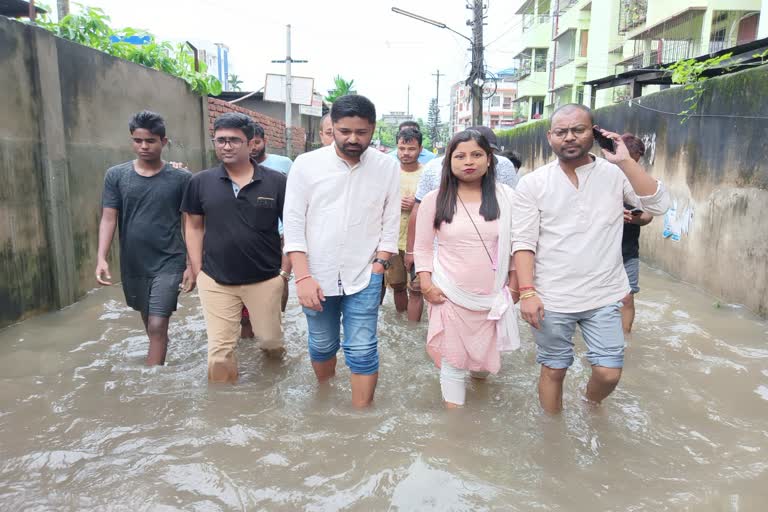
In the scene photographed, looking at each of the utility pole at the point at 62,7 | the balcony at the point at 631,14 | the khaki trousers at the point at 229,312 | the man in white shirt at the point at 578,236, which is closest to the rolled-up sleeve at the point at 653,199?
the man in white shirt at the point at 578,236

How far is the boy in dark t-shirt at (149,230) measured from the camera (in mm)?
3969

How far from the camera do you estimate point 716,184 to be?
20.7 feet

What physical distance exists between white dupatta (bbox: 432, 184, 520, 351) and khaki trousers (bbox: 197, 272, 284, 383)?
116 cm

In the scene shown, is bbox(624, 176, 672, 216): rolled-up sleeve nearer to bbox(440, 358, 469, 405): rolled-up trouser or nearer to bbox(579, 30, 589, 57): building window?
bbox(440, 358, 469, 405): rolled-up trouser

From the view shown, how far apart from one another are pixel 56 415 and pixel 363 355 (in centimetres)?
187

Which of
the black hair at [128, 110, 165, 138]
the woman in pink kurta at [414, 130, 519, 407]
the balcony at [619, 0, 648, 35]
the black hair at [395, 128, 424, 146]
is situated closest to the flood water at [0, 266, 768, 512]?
the woman in pink kurta at [414, 130, 519, 407]

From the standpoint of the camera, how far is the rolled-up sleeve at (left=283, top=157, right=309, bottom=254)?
3.20 meters

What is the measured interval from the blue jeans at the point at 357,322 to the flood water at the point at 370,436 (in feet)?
1.18

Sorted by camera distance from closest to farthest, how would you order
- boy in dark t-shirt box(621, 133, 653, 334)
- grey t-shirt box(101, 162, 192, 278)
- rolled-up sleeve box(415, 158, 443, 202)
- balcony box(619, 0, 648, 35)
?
grey t-shirt box(101, 162, 192, 278), boy in dark t-shirt box(621, 133, 653, 334), rolled-up sleeve box(415, 158, 443, 202), balcony box(619, 0, 648, 35)

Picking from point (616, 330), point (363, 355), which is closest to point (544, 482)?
point (616, 330)

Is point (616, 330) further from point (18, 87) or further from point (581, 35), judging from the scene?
point (581, 35)

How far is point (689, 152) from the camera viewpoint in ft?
22.9

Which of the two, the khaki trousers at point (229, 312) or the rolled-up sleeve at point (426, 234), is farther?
the khaki trousers at point (229, 312)

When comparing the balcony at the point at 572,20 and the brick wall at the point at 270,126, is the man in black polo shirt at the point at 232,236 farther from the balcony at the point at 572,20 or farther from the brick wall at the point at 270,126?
the balcony at the point at 572,20
